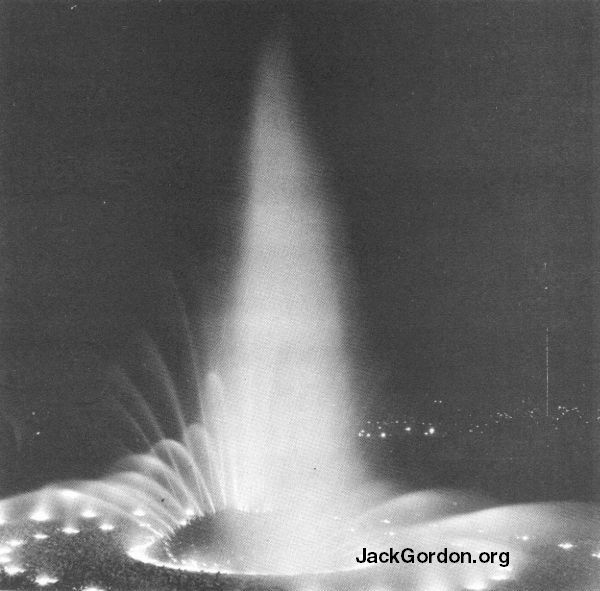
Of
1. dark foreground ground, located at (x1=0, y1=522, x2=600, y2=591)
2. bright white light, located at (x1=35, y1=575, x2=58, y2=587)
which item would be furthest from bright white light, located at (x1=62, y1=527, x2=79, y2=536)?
bright white light, located at (x1=35, y1=575, x2=58, y2=587)

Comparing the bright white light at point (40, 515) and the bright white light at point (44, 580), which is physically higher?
the bright white light at point (40, 515)

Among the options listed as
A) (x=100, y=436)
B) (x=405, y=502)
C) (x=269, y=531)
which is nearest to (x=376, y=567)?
(x=269, y=531)

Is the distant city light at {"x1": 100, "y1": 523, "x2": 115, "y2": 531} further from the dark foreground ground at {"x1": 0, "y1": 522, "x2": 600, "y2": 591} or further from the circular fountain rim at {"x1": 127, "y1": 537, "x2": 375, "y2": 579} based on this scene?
the circular fountain rim at {"x1": 127, "y1": 537, "x2": 375, "y2": 579}

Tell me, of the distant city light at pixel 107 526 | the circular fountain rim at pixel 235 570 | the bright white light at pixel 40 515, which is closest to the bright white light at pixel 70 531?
the distant city light at pixel 107 526

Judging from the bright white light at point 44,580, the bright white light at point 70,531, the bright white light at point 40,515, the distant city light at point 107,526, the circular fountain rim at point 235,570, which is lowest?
the bright white light at point 44,580

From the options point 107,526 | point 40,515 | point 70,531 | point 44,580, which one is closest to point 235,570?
point 44,580

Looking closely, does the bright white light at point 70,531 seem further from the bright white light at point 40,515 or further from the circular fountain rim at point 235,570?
the circular fountain rim at point 235,570

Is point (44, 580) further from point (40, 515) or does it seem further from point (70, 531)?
point (40, 515)

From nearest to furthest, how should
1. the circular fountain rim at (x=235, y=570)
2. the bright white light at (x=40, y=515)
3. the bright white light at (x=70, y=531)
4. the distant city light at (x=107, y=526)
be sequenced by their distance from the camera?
the circular fountain rim at (x=235, y=570) → the bright white light at (x=70, y=531) → the distant city light at (x=107, y=526) → the bright white light at (x=40, y=515)
